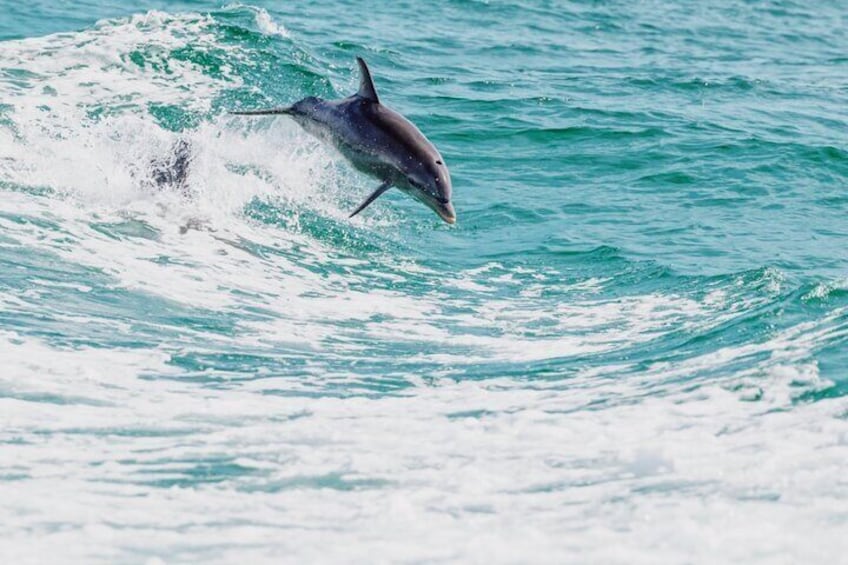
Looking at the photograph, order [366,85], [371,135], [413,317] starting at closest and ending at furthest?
[413,317] < [371,135] < [366,85]

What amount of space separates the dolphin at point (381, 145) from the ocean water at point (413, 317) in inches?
16.1

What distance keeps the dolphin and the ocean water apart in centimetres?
41

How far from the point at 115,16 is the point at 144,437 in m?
16.9

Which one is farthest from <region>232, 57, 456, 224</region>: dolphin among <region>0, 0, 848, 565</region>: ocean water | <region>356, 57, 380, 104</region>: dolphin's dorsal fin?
<region>0, 0, 848, 565</region>: ocean water

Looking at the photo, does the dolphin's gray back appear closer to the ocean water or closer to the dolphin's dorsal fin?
the dolphin's dorsal fin

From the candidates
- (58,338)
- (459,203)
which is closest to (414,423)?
(58,338)

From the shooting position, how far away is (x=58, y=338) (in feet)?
27.6

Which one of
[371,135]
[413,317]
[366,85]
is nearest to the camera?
[413,317]

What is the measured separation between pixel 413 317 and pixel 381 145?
4.61 feet

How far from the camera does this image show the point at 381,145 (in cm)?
1031

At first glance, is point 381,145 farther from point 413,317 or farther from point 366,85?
point 413,317

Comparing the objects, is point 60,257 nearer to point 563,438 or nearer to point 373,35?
point 563,438

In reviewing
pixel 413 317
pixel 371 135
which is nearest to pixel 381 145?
pixel 371 135

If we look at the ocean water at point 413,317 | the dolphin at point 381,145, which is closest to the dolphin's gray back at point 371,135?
the dolphin at point 381,145
